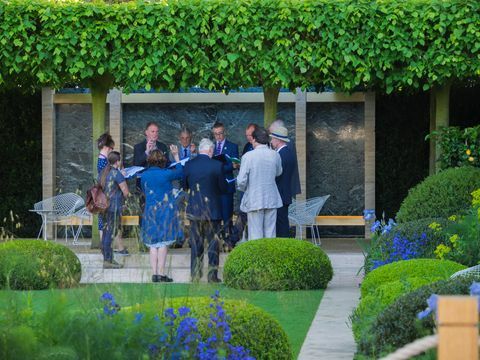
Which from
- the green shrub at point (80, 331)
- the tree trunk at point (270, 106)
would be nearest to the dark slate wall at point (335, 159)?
the tree trunk at point (270, 106)

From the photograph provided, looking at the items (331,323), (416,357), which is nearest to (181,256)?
(331,323)

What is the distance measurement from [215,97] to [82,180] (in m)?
2.77

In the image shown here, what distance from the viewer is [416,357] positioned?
5.83 meters

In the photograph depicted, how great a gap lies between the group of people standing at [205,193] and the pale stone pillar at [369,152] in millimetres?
5075

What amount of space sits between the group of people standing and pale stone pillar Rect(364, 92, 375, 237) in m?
5.07

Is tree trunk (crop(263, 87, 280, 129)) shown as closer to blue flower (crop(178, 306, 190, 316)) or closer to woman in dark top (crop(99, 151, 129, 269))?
woman in dark top (crop(99, 151, 129, 269))

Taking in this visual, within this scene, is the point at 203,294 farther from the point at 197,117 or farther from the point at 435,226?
the point at 197,117

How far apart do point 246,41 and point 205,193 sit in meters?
3.89

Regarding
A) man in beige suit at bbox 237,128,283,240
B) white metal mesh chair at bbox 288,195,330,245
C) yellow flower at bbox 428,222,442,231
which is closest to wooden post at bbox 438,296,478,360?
yellow flower at bbox 428,222,442,231

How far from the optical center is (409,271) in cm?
895

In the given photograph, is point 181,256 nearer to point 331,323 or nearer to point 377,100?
point 377,100

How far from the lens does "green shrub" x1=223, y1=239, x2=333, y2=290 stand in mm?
11703

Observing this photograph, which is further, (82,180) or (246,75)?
(82,180)

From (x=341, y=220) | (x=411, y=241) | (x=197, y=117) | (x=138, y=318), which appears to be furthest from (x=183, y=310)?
(x=197, y=117)
